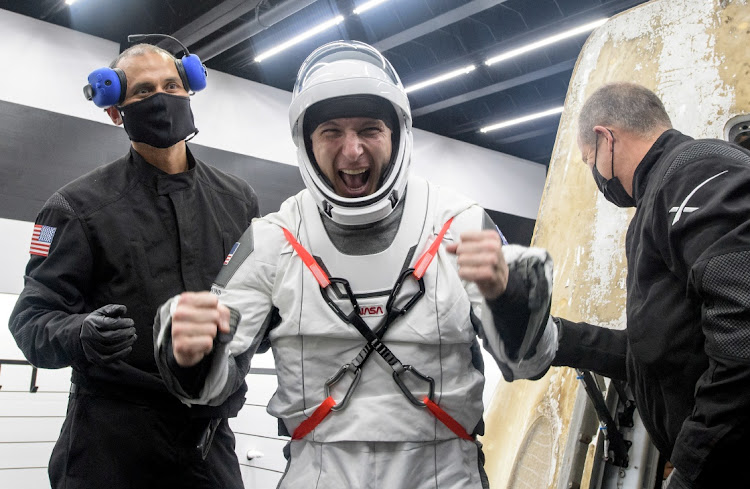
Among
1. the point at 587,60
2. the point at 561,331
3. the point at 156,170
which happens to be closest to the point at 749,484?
the point at 561,331

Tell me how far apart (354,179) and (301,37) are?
7408 mm

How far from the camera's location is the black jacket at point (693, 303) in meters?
1.76

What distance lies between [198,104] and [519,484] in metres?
7.11

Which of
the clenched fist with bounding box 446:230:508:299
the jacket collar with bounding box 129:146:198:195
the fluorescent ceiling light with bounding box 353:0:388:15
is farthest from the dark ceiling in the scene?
the clenched fist with bounding box 446:230:508:299

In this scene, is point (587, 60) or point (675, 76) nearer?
point (675, 76)

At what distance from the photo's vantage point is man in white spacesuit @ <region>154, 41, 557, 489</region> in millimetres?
1506

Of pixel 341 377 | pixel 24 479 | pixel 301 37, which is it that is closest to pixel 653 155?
pixel 341 377

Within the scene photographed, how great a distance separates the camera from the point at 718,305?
5.84 ft

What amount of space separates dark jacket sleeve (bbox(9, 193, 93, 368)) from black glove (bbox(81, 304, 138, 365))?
0.67ft

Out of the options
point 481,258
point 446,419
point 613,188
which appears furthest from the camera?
point 613,188

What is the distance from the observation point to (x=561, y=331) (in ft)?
8.23

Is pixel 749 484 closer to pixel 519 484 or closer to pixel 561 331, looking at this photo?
pixel 561 331

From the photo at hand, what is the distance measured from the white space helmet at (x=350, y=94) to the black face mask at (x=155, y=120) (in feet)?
2.30

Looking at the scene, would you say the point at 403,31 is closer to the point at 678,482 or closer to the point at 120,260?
the point at 120,260
